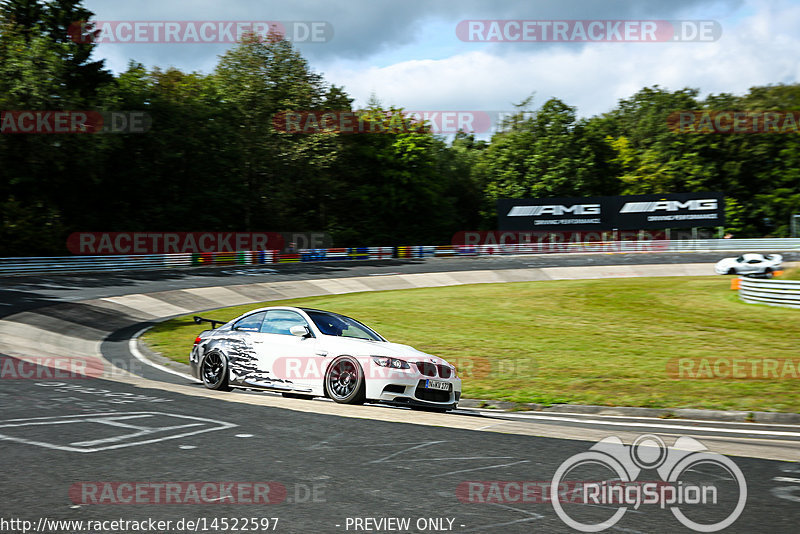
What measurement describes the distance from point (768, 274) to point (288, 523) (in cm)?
3498

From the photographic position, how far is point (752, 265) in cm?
3550

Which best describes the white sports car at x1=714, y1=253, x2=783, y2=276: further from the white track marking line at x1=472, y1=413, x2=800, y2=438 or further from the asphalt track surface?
the white track marking line at x1=472, y1=413, x2=800, y2=438

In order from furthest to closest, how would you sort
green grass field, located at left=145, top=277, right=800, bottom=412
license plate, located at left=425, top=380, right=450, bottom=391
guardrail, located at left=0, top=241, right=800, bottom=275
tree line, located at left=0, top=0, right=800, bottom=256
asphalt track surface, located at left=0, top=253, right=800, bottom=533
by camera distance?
tree line, located at left=0, top=0, right=800, bottom=256, guardrail, located at left=0, top=241, right=800, bottom=275, green grass field, located at left=145, top=277, right=800, bottom=412, license plate, located at left=425, top=380, right=450, bottom=391, asphalt track surface, located at left=0, top=253, right=800, bottom=533

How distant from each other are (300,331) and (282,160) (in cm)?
5126

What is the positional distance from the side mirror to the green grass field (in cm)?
362

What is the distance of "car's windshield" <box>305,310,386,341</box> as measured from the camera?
1073 centimetres

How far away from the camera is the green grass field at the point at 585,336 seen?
1223cm

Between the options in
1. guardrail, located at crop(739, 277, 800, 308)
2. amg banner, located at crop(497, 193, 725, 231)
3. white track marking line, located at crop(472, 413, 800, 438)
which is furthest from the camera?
amg banner, located at crop(497, 193, 725, 231)

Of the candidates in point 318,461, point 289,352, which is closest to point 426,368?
point 289,352

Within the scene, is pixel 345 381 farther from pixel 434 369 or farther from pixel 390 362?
pixel 434 369

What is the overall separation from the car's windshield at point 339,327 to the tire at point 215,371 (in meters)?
1.69

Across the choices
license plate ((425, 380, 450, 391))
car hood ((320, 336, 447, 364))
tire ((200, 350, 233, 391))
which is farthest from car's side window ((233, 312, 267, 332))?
license plate ((425, 380, 450, 391))

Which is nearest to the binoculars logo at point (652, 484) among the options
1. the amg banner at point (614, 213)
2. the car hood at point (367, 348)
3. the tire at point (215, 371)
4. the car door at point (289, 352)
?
the car hood at point (367, 348)

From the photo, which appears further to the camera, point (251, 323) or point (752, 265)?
point (752, 265)
